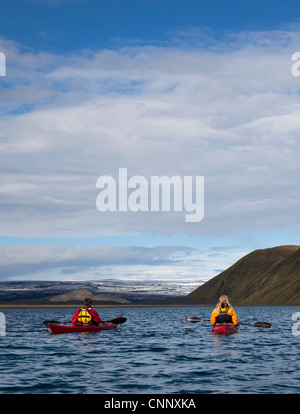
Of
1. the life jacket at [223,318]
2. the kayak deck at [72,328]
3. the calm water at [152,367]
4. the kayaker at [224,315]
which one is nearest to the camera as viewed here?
the calm water at [152,367]

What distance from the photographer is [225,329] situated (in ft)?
114

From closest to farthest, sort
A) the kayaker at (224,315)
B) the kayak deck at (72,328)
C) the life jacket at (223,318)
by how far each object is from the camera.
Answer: the kayaker at (224,315) < the life jacket at (223,318) < the kayak deck at (72,328)

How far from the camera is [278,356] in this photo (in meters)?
25.1

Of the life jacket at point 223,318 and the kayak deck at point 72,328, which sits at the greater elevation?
the life jacket at point 223,318

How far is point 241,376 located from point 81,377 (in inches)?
227

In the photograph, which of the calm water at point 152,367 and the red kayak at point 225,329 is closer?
the calm water at point 152,367

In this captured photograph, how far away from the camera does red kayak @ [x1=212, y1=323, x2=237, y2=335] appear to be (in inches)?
1373

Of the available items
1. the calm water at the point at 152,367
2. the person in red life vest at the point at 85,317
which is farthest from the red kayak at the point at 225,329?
the person in red life vest at the point at 85,317

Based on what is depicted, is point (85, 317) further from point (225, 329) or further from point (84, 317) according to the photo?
point (225, 329)

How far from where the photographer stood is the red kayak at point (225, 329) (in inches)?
1373

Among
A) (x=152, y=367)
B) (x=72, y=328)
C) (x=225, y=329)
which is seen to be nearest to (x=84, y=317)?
(x=72, y=328)

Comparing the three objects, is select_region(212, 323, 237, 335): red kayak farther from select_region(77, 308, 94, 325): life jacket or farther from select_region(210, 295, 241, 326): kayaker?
select_region(77, 308, 94, 325): life jacket

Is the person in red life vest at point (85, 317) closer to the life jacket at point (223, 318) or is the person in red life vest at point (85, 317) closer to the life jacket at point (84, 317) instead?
the life jacket at point (84, 317)
